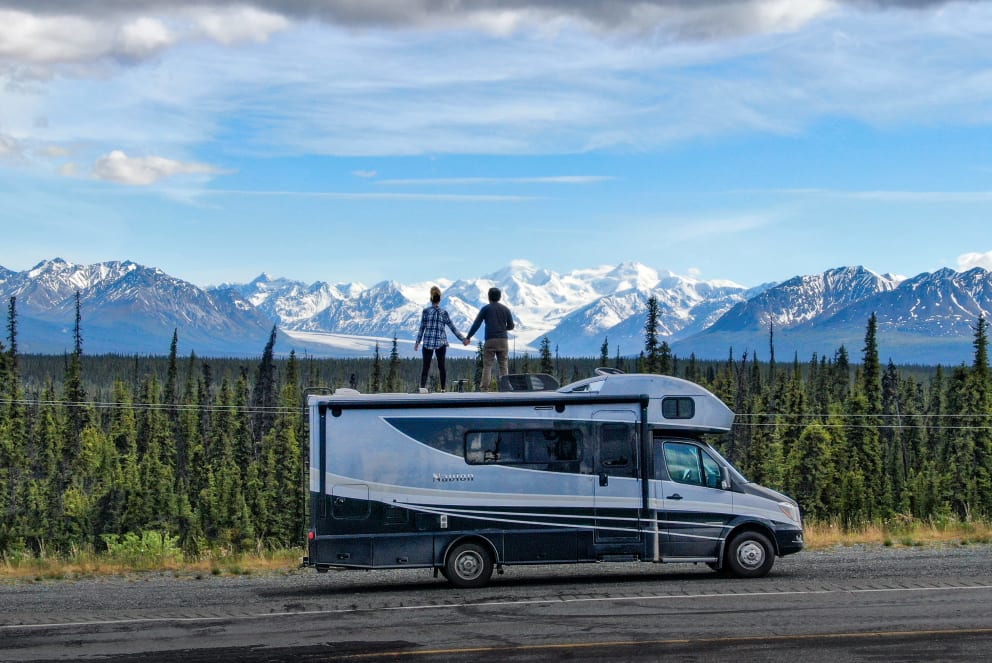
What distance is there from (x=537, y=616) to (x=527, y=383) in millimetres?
5193

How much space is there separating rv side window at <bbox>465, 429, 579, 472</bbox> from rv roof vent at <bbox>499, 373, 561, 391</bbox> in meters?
1.04

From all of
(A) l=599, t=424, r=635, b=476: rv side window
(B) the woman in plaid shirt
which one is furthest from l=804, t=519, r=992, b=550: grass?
(B) the woman in plaid shirt

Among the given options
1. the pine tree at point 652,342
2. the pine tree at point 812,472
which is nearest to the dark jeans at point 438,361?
the pine tree at point 652,342

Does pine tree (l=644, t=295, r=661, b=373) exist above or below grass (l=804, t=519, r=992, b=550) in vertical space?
above

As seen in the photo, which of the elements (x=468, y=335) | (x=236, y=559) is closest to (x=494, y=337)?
(x=468, y=335)

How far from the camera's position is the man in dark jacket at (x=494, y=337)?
23094 millimetres

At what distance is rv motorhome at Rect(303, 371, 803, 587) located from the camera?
1920 cm

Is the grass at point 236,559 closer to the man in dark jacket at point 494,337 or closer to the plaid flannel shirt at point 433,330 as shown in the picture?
the plaid flannel shirt at point 433,330

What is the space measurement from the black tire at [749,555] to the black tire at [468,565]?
4118mm

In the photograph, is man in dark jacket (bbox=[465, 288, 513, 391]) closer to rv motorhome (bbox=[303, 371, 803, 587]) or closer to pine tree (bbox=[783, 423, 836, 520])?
rv motorhome (bbox=[303, 371, 803, 587])

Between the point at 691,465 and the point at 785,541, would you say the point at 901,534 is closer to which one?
the point at 785,541

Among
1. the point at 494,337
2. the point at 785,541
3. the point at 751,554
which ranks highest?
the point at 494,337

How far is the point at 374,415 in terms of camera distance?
19.5 metres

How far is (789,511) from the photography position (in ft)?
65.7
